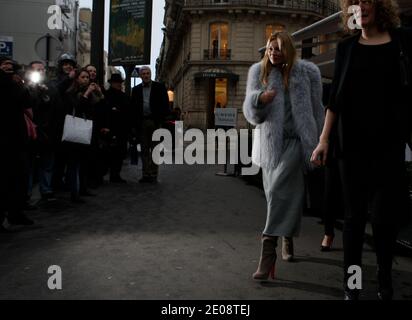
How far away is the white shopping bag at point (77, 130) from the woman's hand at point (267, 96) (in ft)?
13.0

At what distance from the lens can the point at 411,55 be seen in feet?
10.3

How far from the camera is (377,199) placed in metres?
3.21

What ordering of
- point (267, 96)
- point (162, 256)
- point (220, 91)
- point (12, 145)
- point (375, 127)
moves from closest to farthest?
point (375, 127), point (267, 96), point (162, 256), point (12, 145), point (220, 91)

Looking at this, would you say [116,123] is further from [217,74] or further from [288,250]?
[217,74]

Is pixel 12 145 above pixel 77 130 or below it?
below

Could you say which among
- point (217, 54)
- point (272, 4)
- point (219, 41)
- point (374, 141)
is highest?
point (272, 4)

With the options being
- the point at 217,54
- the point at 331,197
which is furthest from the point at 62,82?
the point at 217,54

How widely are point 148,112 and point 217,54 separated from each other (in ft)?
104

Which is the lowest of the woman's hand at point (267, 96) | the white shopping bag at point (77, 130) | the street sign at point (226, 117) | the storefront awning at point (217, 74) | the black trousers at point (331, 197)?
the black trousers at point (331, 197)

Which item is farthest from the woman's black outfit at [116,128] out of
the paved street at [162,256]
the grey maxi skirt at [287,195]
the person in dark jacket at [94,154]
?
the grey maxi skirt at [287,195]

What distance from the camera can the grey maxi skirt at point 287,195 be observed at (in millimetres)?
3914

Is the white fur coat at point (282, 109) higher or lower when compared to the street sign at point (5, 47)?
lower

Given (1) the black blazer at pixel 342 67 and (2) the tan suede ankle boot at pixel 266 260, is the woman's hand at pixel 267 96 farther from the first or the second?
(2) the tan suede ankle boot at pixel 266 260

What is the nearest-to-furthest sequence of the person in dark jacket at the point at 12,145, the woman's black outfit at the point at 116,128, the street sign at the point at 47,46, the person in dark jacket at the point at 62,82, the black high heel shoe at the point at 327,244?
the black high heel shoe at the point at 327,244
the person in dark jacket at the point at 12,145
the person in dark jacket at the point at 62,82
the woman's black outfit at the point at 116,128
the street sign at the point at 47,46
